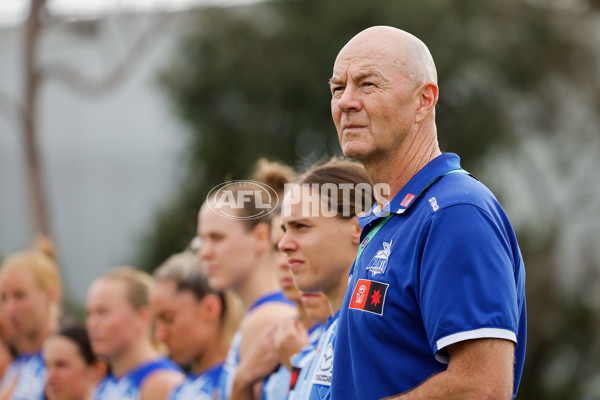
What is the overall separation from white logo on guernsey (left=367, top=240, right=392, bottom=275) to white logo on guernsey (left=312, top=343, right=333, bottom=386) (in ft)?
2.75

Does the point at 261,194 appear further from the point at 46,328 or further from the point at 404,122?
the point at 46,328

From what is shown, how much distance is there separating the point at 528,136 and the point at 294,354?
12.4 metres

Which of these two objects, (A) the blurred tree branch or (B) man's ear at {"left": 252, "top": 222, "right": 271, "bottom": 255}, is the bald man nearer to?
(B) man's ear at {"left": 252, "top": 222, "right": 271, "bottom": 255}

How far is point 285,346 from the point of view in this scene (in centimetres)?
346

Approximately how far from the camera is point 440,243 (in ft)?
6.46

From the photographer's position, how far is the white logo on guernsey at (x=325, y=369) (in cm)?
A: 287

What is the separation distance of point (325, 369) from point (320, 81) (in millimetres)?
10805

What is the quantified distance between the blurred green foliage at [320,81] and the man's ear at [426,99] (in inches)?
417

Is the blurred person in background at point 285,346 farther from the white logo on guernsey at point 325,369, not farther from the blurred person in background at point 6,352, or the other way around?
the blurred person in background at point 6,352

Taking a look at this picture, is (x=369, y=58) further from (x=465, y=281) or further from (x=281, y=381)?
(x=281, y=381)

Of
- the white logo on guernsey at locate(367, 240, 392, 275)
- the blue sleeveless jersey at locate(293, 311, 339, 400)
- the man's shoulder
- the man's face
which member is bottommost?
the blue sleeveless jersey at locate(293, 311, 339, 400)

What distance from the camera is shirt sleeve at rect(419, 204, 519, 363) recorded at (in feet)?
6.19

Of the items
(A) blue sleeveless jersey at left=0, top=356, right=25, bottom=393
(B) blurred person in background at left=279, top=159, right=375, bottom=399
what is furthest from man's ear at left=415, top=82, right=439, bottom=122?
(A) blue sleeveless jersey at left=0, top=356, right=25, bottom=393

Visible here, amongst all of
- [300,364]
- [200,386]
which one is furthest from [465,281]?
[200,386]
